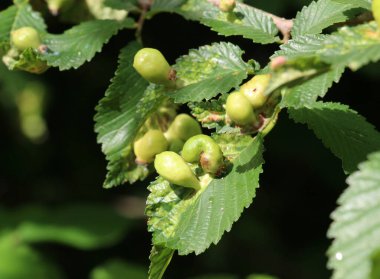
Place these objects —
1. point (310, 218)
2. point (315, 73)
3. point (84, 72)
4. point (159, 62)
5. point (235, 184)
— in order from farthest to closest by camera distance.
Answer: point (310, 218), point (84, 72), point (159, 62), point (235, 184), point (315, 73)

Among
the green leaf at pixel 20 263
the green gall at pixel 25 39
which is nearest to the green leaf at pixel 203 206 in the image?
the green gall at pixel 25 39

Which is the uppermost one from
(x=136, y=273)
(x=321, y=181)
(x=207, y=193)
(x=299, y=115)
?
(x=299, y=115)

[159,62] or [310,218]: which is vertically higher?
[159,62]

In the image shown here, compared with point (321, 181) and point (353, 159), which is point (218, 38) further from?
point (353, 159)

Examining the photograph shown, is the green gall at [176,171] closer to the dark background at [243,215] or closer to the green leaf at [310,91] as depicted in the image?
the green leaf at [310,91]

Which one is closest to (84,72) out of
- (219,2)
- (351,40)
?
(219,2)

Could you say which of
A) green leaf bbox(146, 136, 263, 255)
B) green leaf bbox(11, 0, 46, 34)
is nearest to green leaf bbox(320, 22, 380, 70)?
green leaf bbox(146, 136, 263, 255)
